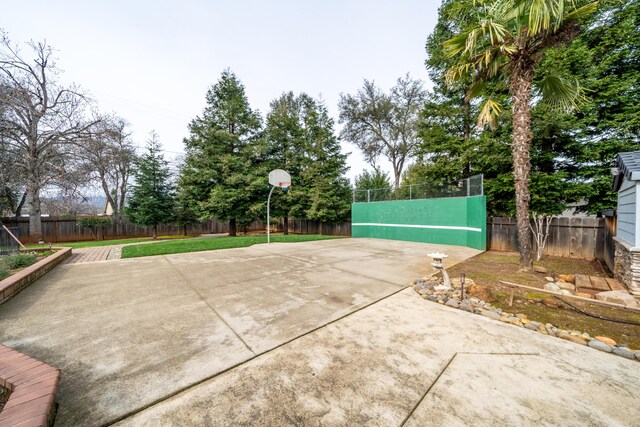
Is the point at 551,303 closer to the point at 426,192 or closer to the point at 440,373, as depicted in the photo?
the point at 440,373

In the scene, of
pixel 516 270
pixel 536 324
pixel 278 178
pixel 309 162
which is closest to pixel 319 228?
pixel 309 162

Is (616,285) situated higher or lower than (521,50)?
lower

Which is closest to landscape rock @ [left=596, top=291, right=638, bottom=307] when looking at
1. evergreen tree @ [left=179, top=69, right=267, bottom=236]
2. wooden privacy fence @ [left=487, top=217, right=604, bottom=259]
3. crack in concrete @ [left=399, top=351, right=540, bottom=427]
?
crack in concrete @ [left=399, top=351, right=540, bottom=427]

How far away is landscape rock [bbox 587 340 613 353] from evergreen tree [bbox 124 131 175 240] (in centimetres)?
1659

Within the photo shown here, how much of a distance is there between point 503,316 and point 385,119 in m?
17.5

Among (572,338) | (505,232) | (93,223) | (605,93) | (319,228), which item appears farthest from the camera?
(319,228)

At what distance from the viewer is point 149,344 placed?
2.14 meters

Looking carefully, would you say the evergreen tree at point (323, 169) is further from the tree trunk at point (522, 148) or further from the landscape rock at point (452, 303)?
the landscape rock at point (452, 303)

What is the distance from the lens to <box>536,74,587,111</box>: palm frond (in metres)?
4.86

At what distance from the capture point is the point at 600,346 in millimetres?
2098

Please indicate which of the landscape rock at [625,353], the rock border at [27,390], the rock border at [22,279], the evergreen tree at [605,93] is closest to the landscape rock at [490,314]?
the landscape rock at [625,353]

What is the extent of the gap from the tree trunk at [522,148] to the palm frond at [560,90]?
85 cm

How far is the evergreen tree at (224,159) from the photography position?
11586 mm

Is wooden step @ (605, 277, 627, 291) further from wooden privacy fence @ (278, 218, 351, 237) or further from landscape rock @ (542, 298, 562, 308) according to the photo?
wooden privacy fence @ (278, 218, 351, 237)
